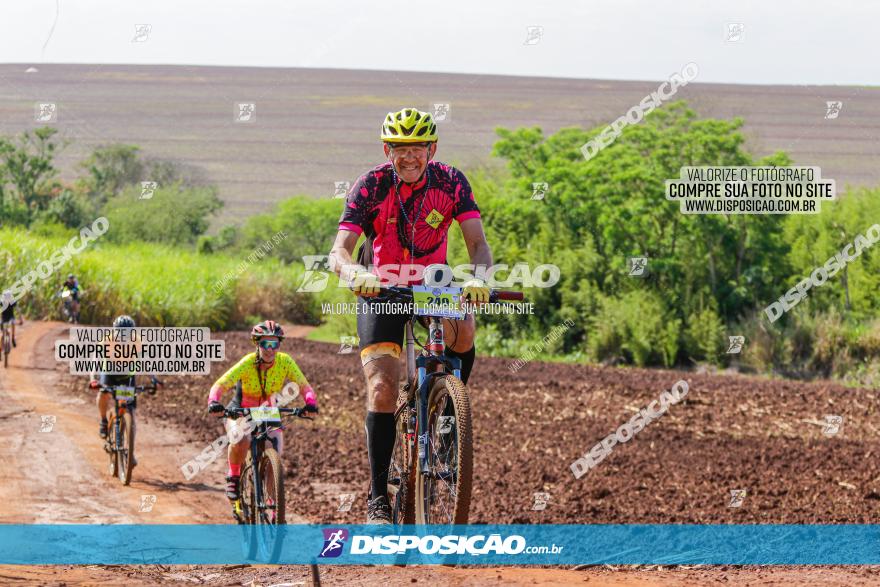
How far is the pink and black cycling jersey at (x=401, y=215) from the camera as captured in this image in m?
7.65

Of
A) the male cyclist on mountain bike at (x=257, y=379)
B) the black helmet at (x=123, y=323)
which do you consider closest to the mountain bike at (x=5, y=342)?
Result: the black helmet at (x=123, y=323)

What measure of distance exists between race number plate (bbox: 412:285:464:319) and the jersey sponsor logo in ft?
1.99

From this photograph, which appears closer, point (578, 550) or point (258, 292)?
point (578, 550)

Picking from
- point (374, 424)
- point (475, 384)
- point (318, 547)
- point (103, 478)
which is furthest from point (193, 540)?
point (475, 384)

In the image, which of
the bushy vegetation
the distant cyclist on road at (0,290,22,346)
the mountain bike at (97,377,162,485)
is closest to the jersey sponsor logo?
the mountain bike at (97,377,162,485)

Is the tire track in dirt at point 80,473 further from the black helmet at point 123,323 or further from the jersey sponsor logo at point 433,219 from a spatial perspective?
the jersey sponsor logo at point 433,219

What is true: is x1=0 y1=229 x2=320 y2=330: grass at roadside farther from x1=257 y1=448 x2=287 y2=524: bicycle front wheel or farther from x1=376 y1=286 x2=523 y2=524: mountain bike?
x1=376 y1=286 x2=523 y2=524: mountain bike

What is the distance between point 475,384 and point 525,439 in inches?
240

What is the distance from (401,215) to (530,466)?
8734 mm

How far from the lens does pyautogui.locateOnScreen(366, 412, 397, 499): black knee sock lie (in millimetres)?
7758

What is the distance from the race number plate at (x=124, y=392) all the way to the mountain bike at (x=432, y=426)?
837 centimetres

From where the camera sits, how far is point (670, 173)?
30.7 m

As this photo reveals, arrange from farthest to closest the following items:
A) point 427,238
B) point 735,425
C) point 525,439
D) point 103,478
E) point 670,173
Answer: point 670,173 → point 735,425 → point 525,439 → point 103,478 → point 427,238

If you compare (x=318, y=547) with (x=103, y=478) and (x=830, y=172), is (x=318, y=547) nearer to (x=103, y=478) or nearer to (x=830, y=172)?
(x=103, y=478)
